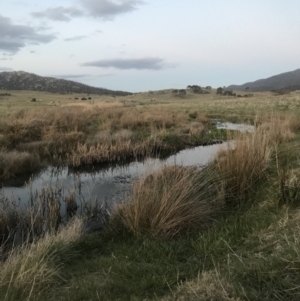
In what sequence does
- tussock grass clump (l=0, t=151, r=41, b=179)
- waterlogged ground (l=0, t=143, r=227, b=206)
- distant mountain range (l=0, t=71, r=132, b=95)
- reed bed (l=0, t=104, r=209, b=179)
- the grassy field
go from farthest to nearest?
distant mountain range (l=0, t=71, r=132, b=95), reed bed (l=0, t=104, r=209, b=179), tussock grass clump (l=0, t=151, r=41, b=179), waterlogged ground (l=0, t=143, r=227, b=206), the grassy field

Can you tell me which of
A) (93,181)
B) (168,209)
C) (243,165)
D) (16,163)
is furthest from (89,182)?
(168,209)

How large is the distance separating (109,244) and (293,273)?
10.1 ft

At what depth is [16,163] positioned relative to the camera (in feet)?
41.1

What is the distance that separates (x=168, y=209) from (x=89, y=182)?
5962mm

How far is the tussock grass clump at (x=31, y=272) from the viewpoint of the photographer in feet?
13.0

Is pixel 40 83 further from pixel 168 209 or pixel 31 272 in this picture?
pixel 31 272

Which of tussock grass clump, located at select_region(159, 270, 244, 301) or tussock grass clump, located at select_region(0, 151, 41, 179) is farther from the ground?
tussock grass clump, located at select_region(159, 270, 244, 301)

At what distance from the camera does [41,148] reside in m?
15.9

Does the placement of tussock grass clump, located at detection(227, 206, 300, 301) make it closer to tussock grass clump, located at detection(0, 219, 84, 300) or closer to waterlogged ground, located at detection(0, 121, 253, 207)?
tussock grass clump, located at detection(0, 219, 84, 300)

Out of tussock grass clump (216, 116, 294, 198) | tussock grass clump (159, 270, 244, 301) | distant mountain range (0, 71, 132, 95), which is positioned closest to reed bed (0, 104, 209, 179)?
tussock grass clump (216, 116, 294, 198)

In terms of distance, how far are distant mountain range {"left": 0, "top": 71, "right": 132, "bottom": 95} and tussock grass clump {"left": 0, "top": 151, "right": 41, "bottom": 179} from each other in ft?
400

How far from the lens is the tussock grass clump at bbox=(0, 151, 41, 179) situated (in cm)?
1192

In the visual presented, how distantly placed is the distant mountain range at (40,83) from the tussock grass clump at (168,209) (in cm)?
12953

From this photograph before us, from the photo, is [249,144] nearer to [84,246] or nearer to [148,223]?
[148,223]
